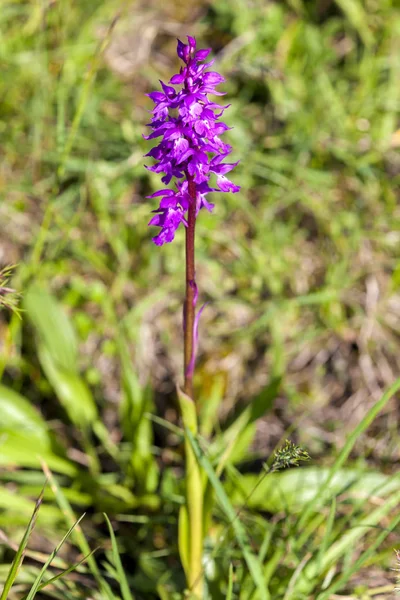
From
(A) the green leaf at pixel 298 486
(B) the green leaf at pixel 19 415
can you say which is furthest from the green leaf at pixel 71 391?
(A) the green leaf at pixel 298 486

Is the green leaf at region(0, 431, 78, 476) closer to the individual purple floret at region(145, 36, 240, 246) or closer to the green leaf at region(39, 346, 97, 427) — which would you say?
the green leaf at region(39, 346, 97, 427)

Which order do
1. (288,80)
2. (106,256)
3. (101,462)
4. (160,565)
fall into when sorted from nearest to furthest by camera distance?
1. (160,565)
2. (101,462)
3. (106,256)
4. (288,80)

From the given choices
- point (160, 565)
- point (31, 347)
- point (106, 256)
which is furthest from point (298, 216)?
point (160, 565)

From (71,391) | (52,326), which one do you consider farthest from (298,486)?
(52,326)

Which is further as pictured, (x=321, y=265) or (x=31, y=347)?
(x=321, y=265)

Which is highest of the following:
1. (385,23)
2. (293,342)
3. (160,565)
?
(385,23)

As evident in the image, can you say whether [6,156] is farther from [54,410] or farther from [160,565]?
[160,565]

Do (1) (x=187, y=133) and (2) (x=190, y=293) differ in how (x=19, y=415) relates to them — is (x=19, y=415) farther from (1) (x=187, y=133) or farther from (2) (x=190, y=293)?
(1) (x=187, y=133)
